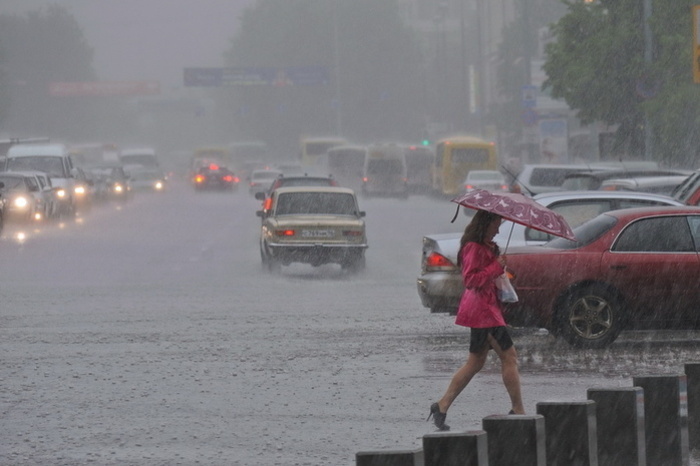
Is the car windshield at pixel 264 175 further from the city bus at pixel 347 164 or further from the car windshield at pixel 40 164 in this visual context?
the car windshield at pixel 40 164

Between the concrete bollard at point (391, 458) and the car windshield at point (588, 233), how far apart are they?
783cm

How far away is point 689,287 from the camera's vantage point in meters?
13.7

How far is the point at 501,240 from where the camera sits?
15.7 metres

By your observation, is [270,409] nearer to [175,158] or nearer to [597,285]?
[597,285]

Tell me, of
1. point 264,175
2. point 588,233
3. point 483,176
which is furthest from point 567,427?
point 264,175

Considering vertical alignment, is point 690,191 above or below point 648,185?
above

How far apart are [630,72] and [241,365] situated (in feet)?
97.8

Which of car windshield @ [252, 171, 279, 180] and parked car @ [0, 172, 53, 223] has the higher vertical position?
parked car @ [0, 172, 53, 223]

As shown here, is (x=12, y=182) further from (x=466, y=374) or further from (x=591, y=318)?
(x=466, y=374)

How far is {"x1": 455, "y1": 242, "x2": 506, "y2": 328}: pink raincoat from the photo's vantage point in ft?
31.9

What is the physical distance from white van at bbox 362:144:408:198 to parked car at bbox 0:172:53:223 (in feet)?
83.3

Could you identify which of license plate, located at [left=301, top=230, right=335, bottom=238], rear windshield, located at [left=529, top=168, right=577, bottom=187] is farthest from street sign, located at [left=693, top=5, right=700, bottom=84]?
rear windshield, located at [left=529, top=168, right=577, bottom=187]

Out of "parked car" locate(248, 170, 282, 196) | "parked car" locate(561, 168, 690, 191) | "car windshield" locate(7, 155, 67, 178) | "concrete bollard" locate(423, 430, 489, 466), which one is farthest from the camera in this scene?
"parked car" locate(248, 170, 282, 196)

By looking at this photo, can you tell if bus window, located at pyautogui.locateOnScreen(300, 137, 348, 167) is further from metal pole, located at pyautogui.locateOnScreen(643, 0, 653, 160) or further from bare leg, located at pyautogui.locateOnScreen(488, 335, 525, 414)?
bare leg, located at pyautogui.locateOnScreen(488, 335, 525, 414)
